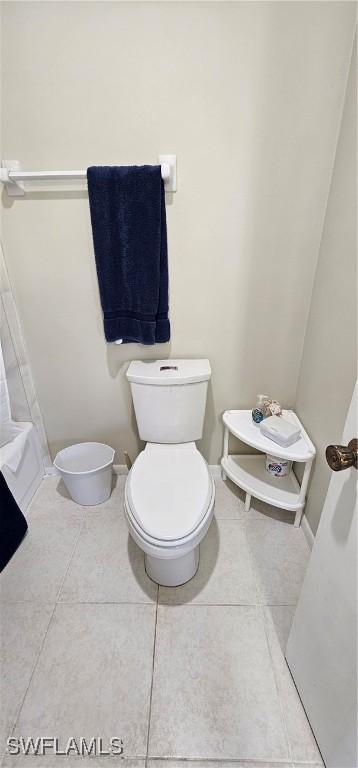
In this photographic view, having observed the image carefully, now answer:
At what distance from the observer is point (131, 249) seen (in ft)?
4.24

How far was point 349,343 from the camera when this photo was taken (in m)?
1.11

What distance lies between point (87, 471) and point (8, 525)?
386 mm

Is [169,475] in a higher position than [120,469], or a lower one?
higher

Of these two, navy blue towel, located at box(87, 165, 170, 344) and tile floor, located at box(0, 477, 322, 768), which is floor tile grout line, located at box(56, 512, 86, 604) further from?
navy blue towel, located at box(87, 165, 170, 344)

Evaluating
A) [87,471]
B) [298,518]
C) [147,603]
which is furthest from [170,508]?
[298,518]

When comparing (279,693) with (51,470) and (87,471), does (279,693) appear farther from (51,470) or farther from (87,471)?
(51,470)

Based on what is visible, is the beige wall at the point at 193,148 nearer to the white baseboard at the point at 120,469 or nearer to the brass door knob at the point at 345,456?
the white baseboard at the point at 120,469

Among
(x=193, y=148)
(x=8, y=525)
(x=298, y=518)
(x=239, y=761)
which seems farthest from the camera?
(x=298, y=518)

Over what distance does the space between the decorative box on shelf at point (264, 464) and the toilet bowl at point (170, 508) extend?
0.81 feet

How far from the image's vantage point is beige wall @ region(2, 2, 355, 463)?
1.08 metres

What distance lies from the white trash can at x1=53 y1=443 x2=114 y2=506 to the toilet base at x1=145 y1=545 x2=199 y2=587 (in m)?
0.47

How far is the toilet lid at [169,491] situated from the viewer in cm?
107

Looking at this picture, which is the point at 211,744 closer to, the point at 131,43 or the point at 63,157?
the point at 63,157

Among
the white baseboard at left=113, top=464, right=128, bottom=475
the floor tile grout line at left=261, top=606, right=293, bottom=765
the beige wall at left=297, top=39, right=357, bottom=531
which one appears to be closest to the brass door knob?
the beige wall at left=297, top=39, right=357, bottom=531
